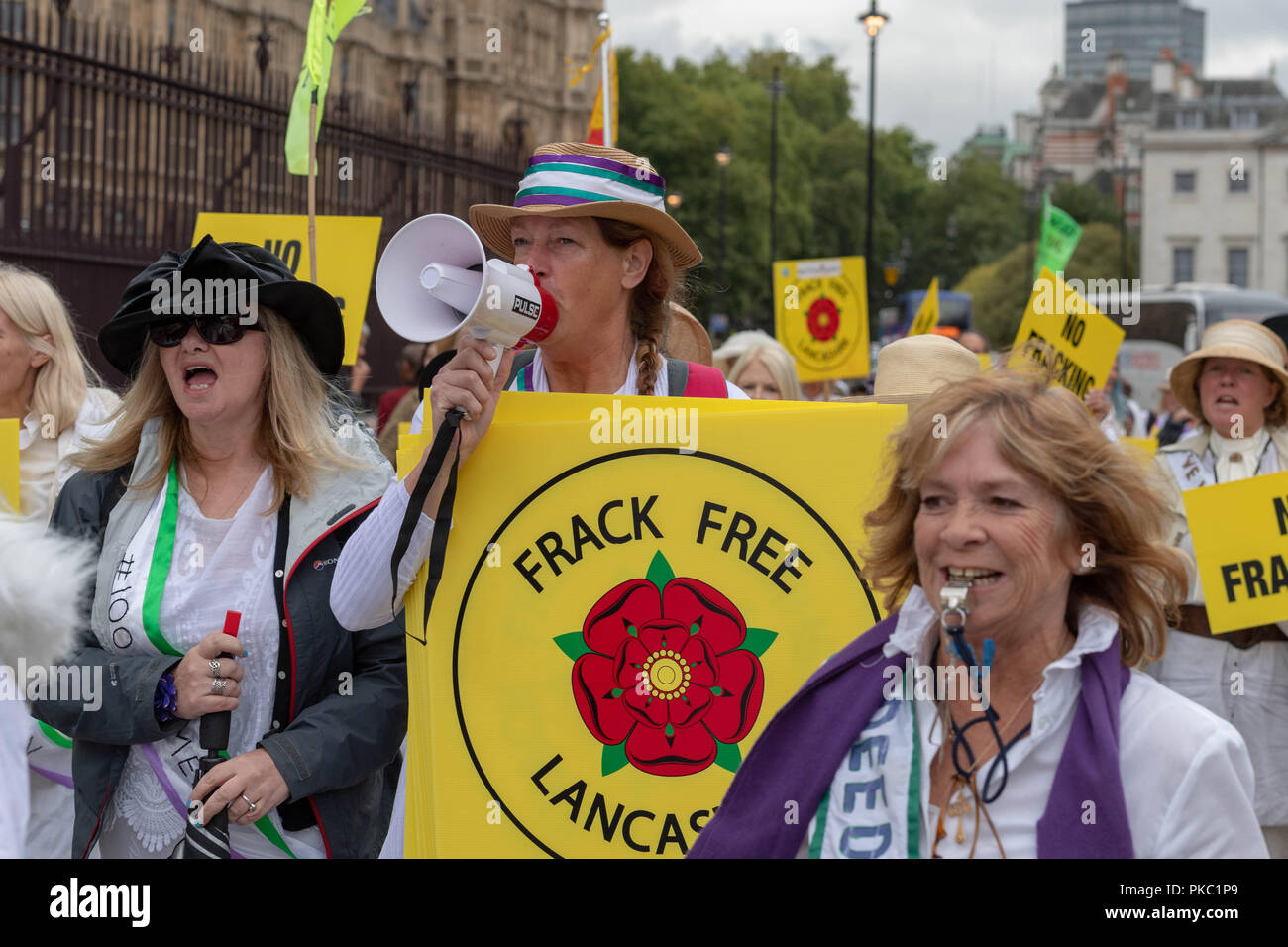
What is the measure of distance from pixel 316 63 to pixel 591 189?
328 cm

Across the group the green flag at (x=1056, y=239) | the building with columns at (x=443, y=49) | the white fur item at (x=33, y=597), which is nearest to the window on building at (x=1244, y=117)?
the building with columns at (x=443, y=49)

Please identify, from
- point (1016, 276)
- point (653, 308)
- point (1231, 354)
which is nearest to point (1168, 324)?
point (1231, 354)

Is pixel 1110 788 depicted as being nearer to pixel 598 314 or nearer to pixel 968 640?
pixel 968 640

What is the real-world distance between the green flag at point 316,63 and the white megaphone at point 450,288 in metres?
3.41

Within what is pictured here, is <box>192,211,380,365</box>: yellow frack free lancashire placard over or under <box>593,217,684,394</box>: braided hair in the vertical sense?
over

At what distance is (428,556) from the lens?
2879 millimetres

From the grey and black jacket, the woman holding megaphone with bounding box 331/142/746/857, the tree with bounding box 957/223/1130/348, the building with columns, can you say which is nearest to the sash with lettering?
the woman holding megaphone with bounding box 331/142/746/857

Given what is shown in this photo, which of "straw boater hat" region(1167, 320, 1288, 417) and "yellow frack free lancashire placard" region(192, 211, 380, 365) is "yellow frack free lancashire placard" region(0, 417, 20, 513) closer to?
"yellow frack free lancashire placard" region(192, 211, 380, 365)

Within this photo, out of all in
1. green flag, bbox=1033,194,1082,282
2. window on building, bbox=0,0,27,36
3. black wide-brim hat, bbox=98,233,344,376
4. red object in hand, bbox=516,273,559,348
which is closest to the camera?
red object in hand, bbox=516,273,559,348

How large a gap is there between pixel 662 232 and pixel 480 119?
5780cm

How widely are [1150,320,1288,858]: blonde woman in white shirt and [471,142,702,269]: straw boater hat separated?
8.02 feet

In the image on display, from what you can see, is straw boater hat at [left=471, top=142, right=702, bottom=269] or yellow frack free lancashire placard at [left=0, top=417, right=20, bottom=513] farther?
yellow frack free lancashire placard at [left=0, top=417, right=20, bottom=513]

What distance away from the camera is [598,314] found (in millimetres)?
3273

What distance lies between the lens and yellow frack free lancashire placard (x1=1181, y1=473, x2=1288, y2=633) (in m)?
4.81
